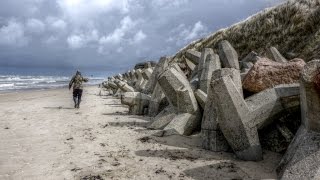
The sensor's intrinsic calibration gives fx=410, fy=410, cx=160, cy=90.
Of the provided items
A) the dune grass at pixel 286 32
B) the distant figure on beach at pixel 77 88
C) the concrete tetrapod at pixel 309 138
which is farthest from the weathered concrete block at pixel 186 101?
the distant figure on beach at pixel 77 88

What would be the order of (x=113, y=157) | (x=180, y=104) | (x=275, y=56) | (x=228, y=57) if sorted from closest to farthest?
1. (x=113, y=157)
2. (x=180, y=104)
3. (x=275, y=56)
4. (x=228, y=57)

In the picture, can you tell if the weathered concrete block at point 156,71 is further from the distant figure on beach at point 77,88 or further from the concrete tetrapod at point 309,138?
the concrete tetrapod at point 309,138

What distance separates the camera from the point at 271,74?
7.95 metres

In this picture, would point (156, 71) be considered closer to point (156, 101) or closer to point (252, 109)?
point (156, 101)

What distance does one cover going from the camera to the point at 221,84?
6.96 metres

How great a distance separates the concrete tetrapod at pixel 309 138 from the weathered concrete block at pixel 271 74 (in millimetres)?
2198

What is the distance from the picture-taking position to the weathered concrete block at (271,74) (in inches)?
306

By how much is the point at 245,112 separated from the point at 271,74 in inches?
59.5

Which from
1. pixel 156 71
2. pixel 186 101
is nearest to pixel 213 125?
pixel 186 101

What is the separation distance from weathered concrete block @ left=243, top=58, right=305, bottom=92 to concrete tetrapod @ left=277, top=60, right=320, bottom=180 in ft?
7.21

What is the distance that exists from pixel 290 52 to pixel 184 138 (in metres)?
8.67

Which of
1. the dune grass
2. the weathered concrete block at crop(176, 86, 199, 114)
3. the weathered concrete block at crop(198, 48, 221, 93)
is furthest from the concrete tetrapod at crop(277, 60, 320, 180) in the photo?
the dune grass

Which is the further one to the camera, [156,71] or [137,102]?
[156,71]

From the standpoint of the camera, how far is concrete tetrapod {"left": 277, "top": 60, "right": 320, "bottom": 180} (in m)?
4.95
